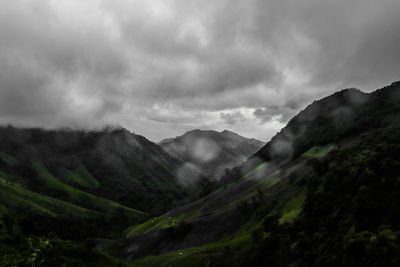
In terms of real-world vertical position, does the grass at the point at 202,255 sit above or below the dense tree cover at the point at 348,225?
below

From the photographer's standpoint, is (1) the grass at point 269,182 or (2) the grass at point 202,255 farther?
(1) the grass at point 269,182

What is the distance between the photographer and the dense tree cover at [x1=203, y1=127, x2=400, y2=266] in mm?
44188

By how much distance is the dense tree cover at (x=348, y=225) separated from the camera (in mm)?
44188

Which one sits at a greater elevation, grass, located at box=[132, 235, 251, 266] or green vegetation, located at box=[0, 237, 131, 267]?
green vegetation, located at box=[0, 237, 131, 267]

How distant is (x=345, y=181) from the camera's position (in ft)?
240

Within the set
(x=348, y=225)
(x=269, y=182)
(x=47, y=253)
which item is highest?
(x=47, y=253)

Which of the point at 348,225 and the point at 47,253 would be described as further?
the point at 348,225

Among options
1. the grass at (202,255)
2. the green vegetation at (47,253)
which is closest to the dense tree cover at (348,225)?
the grass at (202,255)

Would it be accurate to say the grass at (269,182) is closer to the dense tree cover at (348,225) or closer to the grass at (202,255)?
the grass at (202,255)

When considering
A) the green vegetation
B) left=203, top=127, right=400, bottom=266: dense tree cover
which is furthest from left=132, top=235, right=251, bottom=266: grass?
the green vegetation

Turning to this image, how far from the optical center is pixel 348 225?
56.3 m

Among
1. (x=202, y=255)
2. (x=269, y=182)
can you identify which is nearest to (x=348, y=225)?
(x=202, y=255)

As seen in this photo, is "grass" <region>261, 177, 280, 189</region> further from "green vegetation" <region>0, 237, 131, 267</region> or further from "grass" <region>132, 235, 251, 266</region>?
"green vegetation" <region>0, 237, 131, 267</region>

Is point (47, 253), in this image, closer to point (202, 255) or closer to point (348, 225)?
point (348, 225)
